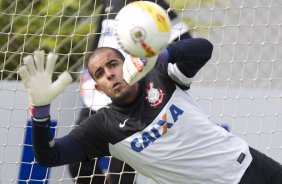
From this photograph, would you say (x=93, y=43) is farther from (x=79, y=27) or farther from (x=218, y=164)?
(x=218, y=164)

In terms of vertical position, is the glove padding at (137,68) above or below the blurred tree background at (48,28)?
above

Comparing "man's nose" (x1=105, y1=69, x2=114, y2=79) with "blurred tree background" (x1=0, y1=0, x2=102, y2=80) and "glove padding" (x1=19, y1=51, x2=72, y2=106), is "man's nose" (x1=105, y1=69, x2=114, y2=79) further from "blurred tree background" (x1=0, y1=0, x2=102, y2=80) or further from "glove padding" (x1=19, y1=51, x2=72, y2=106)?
"blurred tree background" (x1=0, y1=0, x2=102, y2=80)

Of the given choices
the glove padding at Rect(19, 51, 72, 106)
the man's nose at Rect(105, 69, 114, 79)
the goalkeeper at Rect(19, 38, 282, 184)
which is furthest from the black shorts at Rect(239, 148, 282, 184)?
the glove padding at Rect(19, 51, 72, 106)

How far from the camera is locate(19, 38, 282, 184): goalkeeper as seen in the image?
3289 millimetres

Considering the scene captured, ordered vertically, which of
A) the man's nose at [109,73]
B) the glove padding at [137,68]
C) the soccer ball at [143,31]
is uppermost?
the soccer ball at [143,31]

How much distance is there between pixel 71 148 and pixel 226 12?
1.67 metres

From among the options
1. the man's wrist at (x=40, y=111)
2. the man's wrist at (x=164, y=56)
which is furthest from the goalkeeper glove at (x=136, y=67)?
the man's wrist at (x=40, y=111)

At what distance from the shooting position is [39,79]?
3.18m

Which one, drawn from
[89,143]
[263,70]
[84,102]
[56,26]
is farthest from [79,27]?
[89,143]

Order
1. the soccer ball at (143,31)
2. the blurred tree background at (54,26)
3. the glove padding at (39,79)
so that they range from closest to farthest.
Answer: the soccer ball at (143,31)
the glove padding at (39,79)
the blurred tree background at (54,26)

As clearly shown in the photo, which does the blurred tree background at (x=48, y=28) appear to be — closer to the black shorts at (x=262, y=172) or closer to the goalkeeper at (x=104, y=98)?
the goalkeeper at (x=104, y=98)

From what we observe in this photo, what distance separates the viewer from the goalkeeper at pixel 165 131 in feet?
10.8

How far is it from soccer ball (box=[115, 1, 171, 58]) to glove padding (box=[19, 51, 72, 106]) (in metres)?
0.32

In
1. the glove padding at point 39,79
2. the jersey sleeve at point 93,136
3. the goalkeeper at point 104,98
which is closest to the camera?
the glove padding at point 39,79
